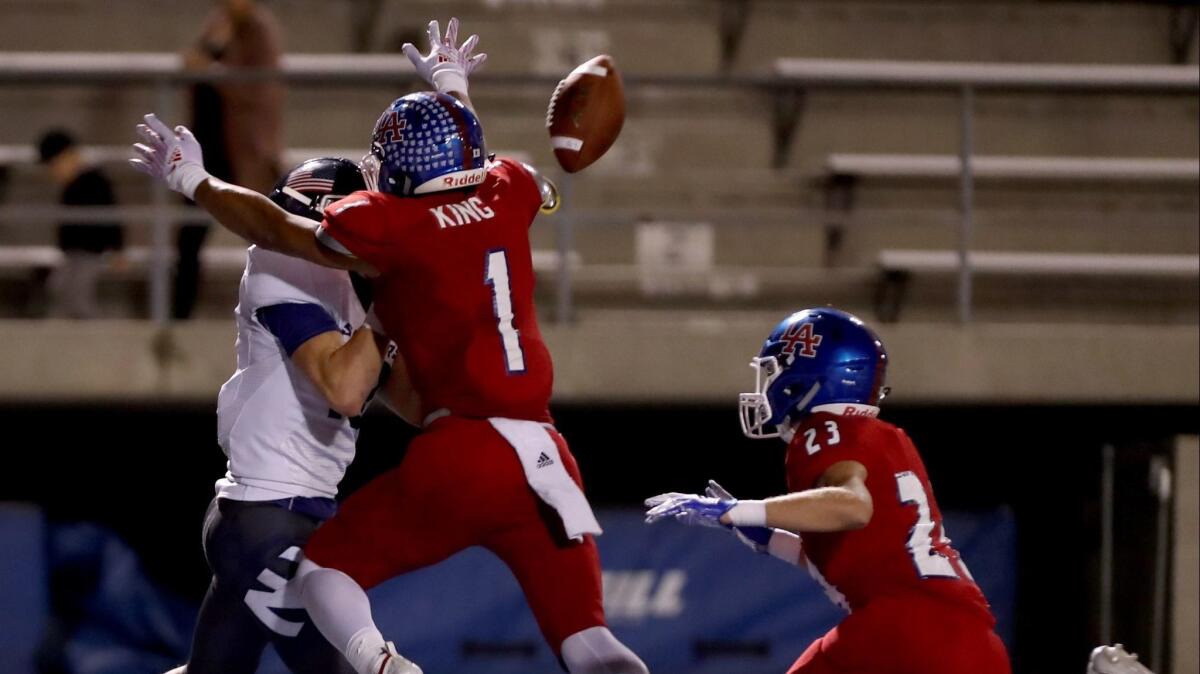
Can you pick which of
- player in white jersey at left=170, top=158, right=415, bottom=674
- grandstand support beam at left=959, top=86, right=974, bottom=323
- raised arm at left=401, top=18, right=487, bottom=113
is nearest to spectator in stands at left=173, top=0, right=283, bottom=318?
grandstand support beam at left=959, top=86, right=974, bottom=323

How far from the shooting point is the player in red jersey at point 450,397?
321cm

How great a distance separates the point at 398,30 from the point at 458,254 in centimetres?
522

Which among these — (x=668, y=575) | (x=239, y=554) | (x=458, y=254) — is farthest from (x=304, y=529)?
(x=668, y=575)

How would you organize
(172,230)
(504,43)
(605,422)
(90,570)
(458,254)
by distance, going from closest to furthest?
(458,254) → (90,570) → (605,422) → (172,230) → (504,43)

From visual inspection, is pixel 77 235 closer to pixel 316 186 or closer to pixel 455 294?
pixel 316 186

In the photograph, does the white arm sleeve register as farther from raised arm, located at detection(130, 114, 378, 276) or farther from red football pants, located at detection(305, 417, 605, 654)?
raised arm, located at detection(130, 114, 378, 276)

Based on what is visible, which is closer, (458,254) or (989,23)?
(458,254)

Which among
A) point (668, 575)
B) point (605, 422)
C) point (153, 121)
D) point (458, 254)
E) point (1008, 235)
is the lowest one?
point (668, 575)

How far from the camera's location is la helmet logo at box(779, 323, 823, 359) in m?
3.53

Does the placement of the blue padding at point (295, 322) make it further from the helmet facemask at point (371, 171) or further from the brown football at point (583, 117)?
the brown football at point (583, 117)

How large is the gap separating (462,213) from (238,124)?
3.59m

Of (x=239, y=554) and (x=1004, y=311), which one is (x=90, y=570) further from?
(x=1004, y=311)

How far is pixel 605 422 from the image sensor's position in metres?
6.92

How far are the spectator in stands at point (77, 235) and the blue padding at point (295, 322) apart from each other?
3.45 meters
